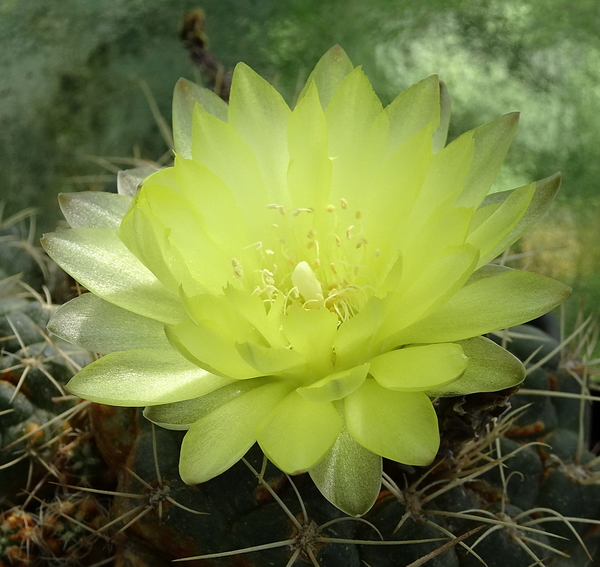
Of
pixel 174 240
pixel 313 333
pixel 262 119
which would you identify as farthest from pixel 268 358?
pixel 262 119

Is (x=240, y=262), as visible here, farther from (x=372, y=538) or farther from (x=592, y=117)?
(x=592, y=117)

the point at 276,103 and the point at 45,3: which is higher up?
Result: the point at 45,3

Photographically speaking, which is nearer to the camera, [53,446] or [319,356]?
[319,356]

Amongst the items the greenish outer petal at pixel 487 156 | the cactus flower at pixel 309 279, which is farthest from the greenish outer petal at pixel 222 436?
the greenish outer petal at pixel 487 156

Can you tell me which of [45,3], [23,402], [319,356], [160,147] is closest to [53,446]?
[23,402]

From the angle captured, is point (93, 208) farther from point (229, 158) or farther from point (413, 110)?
point (413, 110)

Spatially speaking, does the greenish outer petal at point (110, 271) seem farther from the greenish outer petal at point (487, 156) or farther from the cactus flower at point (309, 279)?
the greenish outer petal at point (487, 156)
